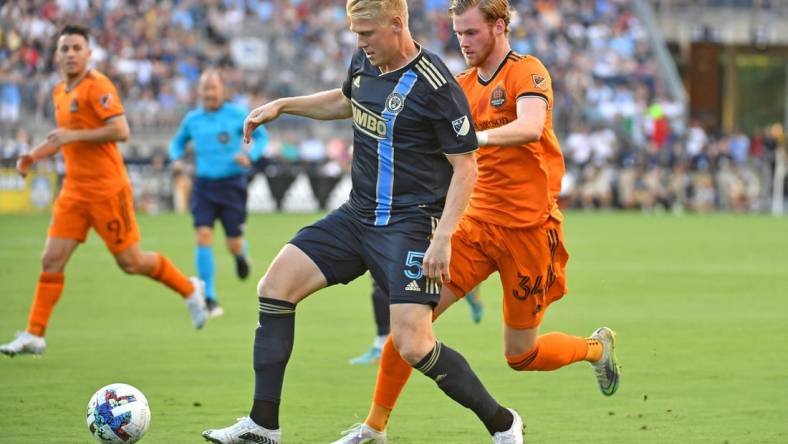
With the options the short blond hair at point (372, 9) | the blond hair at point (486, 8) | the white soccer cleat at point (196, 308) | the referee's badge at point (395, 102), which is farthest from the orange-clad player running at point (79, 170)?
the short blond hair at point (372, 9)

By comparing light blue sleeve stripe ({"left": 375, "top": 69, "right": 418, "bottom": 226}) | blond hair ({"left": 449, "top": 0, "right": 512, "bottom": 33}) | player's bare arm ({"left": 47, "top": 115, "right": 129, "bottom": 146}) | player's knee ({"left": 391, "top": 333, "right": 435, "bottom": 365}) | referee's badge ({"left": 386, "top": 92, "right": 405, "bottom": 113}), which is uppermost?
blond hair ({"left": 449, "top": 0, "right": 512, "bottom": 33})

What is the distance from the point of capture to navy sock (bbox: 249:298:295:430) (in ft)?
21.6

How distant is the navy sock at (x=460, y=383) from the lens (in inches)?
257

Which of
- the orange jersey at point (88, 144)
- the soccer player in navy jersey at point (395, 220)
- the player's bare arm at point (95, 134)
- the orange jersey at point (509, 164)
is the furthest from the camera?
the orange jersey at point (88, 144)

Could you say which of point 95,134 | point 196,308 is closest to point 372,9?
point 95,134

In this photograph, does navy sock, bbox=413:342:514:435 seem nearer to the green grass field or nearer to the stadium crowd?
the green grass field

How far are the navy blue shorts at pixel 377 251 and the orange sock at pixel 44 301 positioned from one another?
4187 millimetres

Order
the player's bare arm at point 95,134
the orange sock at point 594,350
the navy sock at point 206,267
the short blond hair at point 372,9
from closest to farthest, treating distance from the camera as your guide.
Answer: the short blond hair at point 372,9, the orange sock at point 594,350, the player's bare arm at point 95,134, the navy sock at point 206,267

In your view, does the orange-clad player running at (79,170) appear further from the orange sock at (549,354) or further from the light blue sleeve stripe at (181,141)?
the orange sock at (549,354)

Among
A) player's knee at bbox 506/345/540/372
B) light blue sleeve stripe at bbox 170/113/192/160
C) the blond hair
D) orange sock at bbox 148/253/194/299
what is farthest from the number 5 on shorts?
light blue sleeve stripe at bbox 170/113/192/160

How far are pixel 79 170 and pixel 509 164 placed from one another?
4.52m

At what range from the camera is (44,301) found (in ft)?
34.0

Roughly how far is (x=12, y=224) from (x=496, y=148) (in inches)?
788

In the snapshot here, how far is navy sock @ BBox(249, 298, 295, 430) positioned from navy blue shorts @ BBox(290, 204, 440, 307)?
11.9 inches
